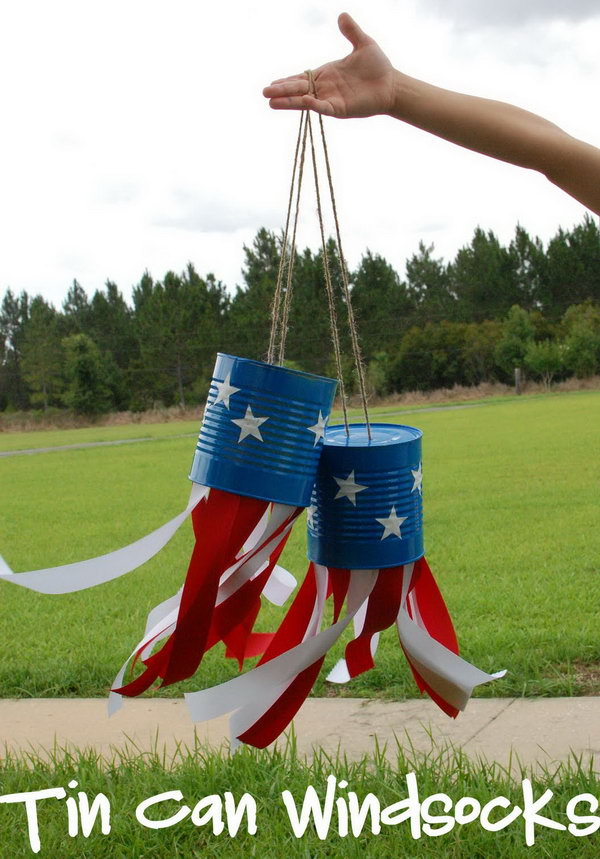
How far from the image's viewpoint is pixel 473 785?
8.86 ft

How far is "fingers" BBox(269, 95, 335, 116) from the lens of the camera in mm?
2010

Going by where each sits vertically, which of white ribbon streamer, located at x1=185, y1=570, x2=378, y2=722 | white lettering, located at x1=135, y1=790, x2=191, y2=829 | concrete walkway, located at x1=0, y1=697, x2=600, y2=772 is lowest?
concrete walkway, located at x1=0, y1=697, x2=600, y2=772

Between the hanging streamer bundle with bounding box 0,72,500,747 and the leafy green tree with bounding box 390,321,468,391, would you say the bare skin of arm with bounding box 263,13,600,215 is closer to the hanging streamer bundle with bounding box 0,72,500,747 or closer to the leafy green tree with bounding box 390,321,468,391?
the hanging streamer bundle with bounding box 0,72,500,747

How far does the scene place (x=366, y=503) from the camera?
2.13 metres

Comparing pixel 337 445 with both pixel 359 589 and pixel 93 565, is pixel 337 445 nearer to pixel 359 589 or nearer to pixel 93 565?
pixel 359 589

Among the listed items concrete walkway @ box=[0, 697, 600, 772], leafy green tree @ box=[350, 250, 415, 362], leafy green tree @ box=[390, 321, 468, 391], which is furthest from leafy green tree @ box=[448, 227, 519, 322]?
concrete walkway @ box=[0, 697, 600, 772]

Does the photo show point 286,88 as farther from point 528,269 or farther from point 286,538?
point 528,269

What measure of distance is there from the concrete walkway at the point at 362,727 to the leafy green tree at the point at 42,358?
47.7m

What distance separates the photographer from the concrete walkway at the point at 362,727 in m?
3.09

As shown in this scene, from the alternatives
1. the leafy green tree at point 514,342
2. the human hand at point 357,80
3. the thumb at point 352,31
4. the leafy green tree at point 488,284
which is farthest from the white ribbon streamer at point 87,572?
the leafy green tree at point 488,284

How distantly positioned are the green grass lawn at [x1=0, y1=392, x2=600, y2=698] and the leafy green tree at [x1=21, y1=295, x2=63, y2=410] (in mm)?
36155

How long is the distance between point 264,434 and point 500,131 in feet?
3.01

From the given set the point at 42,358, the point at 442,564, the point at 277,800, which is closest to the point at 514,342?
the point at 42,358

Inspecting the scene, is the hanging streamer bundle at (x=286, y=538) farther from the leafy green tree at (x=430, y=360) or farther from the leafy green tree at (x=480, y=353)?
the leafy green tree at (x=480, y=353)
